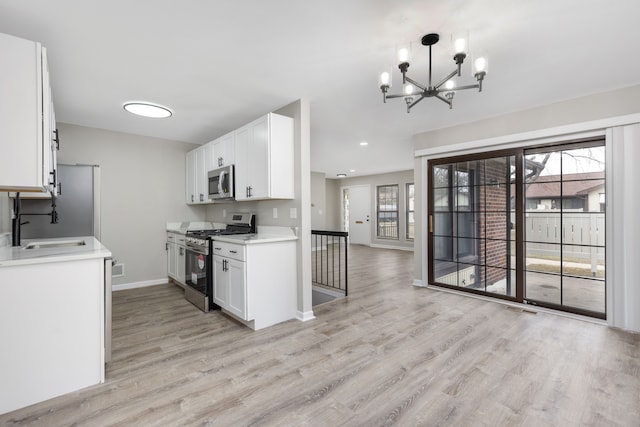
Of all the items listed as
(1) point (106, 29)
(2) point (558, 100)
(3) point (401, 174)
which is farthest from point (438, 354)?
(3) point (401, 174)

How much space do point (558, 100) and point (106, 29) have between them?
167 inches


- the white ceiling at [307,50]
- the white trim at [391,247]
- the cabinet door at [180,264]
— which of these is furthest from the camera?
the white trim at [391,247]

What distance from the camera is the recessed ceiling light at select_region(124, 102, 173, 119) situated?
131 inches

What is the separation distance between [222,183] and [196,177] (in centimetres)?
103

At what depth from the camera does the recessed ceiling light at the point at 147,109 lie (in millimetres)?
3323

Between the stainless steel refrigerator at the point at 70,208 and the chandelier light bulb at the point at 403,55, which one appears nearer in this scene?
the chandelier light bulb at the point at 403,55

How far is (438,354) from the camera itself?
7.95 ft

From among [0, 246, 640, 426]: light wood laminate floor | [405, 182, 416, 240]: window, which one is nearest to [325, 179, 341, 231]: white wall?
[405, 182, 416, 240]: window

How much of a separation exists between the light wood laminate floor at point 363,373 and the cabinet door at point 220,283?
0.62ft

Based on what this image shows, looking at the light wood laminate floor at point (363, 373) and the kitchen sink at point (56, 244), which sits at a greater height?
the kitchen sink at point (56, 244)

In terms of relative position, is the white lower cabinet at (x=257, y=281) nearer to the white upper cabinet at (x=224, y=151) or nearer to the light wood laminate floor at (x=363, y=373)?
the light wood laminate floor at (x=363, y=373)

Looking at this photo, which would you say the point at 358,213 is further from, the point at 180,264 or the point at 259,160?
the point at 259,160

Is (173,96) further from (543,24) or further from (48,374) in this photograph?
(543,24)

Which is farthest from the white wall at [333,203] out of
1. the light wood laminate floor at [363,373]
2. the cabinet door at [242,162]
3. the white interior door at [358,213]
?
the light wood laminate floor at [363,373]
